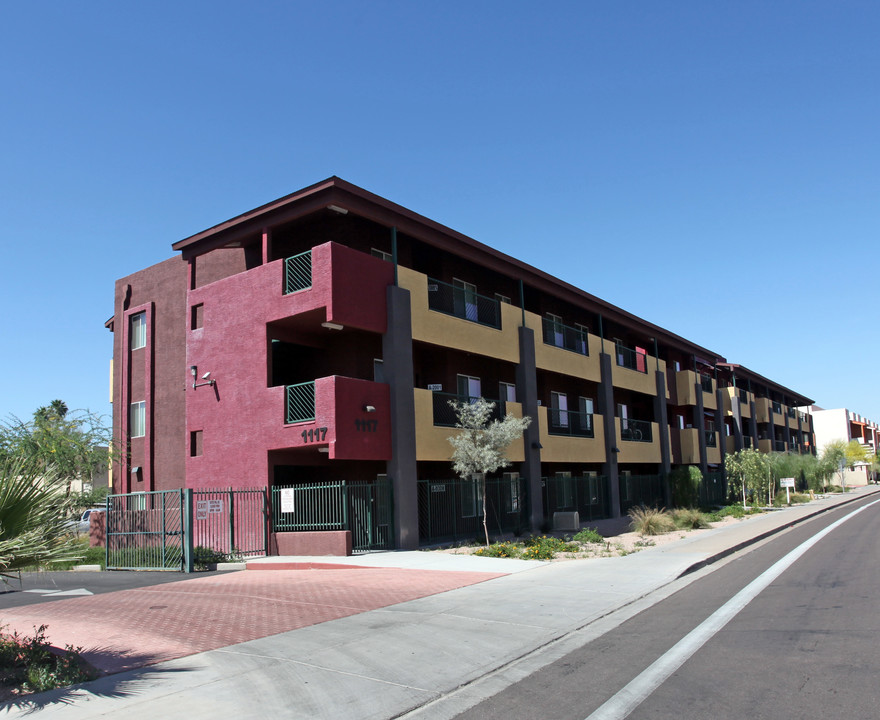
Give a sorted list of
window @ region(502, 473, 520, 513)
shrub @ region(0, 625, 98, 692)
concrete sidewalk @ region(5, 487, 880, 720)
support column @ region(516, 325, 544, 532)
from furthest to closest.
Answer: support column @ region(516, 325, 544, 532), window @ region(502, 473, 520, 513), shrub @ region(0, 625, 98, 692), concrete sidewalk @ region(5, 487, 880, 720)

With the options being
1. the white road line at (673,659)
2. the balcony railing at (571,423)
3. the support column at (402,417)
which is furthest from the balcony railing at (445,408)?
the white road line at (673,659)

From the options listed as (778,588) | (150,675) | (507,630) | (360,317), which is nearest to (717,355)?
(360,317)

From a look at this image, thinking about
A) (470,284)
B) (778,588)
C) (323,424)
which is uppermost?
(470,284)

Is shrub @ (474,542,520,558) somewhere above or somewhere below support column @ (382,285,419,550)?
below

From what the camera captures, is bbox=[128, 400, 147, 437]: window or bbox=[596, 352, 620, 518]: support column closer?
bbox=[128, 400, 147, 437]: window

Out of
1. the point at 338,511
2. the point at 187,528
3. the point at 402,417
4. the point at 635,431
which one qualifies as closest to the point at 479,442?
the point at 402,417

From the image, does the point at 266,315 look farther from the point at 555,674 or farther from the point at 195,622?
the point at 555,674

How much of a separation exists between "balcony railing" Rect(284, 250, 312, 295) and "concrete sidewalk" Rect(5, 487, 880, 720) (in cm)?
1038

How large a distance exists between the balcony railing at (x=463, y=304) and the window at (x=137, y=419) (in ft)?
36.5

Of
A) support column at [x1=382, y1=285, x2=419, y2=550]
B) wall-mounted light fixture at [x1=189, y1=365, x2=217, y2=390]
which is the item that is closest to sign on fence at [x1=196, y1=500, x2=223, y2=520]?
wall-mounted light fixture at [x1=189, y1=365, x2=217, y2=390]

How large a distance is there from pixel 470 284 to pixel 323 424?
33.2ft

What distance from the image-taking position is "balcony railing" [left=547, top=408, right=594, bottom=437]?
31.1 meters

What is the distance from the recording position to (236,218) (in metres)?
22.6

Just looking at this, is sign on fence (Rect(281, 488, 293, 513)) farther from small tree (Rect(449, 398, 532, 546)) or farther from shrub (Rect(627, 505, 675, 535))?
shrub (Rect(627, 505, 675, 535))
